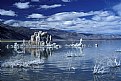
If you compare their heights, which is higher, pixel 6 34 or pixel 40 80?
pixel 6 34

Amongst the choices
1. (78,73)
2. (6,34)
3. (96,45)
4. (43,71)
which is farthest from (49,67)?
(96,45)

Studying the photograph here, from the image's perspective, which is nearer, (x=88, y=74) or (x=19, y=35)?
(x=88, y=74)

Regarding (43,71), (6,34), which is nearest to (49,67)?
(43,71)

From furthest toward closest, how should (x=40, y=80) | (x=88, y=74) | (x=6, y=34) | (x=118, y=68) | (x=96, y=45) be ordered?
(x=96, y=45)
(x=6, y=34)
(x=118, y=68)
(x=88, y=74)
(x=40, y=80)

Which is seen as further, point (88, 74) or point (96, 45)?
point (96, 45)

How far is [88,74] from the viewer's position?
8.47 metres

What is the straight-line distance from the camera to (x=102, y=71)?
865cm

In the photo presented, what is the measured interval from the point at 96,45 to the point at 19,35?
11.7m

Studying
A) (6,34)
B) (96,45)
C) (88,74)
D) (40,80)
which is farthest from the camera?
(96,45)

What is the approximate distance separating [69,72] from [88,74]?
0.61 m

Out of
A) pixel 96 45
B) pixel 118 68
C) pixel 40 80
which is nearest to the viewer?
pixel 40 80

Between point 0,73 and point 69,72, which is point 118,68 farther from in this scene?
point 0,73

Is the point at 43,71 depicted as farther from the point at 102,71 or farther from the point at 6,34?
the point at 6,34

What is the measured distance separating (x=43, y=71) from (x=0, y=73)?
127 cm
